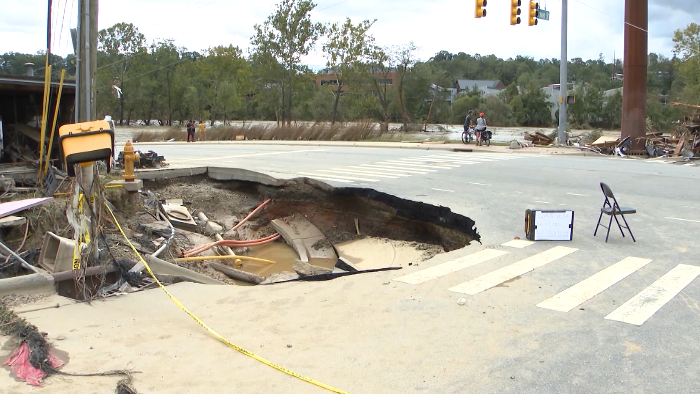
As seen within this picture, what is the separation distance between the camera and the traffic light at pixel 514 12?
2272 centimetres

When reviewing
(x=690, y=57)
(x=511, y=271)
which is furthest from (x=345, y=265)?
(x=690, y=57)

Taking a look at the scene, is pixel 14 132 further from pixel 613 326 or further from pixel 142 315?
pixel 613 326

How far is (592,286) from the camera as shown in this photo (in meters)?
6.96

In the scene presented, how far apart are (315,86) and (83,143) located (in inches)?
2527

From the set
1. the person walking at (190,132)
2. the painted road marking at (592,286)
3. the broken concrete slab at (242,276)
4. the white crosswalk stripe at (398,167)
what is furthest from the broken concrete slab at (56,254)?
the person walking at (190,132)

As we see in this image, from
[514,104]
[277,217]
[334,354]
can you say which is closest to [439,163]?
[277,217]

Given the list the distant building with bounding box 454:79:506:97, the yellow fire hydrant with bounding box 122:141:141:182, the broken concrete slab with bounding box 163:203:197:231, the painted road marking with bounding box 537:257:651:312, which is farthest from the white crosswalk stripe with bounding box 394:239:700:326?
the distant building with bounding box 454:79:506:97

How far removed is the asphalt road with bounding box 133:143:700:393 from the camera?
464 cm

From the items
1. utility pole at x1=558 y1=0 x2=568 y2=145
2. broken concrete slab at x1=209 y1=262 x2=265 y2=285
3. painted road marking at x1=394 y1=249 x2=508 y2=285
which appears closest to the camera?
painted road marking at x1=394 y1=249 x2=508 y2=285

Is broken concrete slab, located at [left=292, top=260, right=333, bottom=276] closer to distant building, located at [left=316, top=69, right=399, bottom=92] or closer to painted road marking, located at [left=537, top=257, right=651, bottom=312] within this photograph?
painted road marking, located at [left=537, top=257, right=651, bottom=312]

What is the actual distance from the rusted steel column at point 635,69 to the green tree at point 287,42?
29.7 metres

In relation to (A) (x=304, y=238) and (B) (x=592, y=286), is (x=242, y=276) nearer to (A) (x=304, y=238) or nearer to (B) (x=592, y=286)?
(A) (x=304, y=238)

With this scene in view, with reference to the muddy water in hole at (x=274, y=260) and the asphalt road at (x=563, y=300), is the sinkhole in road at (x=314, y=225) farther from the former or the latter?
the asphalt road at (x=563, y=300)

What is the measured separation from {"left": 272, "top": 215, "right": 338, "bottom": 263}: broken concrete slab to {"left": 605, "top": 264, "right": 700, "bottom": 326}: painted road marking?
7.08m
